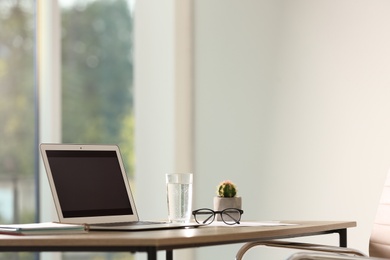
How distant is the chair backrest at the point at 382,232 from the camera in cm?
260

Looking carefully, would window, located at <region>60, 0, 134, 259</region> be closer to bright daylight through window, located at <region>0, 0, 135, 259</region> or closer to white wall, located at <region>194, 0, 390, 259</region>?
bright daylight through window, located at <region>0, 0, 135, 259</region>

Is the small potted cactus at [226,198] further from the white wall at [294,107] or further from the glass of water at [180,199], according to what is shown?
the white wall at [294,107]

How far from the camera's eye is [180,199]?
2.35 m

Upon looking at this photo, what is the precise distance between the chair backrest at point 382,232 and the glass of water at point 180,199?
2.16 feet

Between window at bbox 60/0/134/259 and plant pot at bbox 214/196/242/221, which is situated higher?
window at bbox 60/0/134/259

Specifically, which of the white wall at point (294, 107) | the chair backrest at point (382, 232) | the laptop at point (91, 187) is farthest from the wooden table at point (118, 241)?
the white wall at point (294, 107)

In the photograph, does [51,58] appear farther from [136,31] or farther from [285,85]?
[285,85]

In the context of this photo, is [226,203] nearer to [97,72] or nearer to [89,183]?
[89,183]

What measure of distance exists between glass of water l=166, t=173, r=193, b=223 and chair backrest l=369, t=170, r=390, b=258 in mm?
660

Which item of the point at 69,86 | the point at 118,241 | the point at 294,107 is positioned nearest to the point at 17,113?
the point at 69,86

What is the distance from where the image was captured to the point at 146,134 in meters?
4.39

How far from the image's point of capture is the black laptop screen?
2143 mm

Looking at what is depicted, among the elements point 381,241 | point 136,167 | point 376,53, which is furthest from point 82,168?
point 136,167

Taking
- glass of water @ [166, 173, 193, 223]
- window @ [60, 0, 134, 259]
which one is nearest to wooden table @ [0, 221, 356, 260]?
glass of water @ [166, 173, 193, 223]
